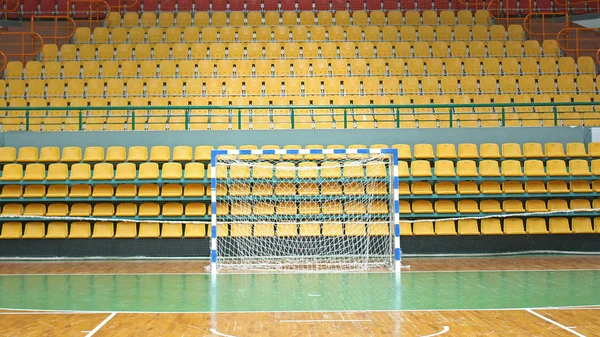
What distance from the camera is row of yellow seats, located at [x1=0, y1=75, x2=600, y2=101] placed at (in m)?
14.1

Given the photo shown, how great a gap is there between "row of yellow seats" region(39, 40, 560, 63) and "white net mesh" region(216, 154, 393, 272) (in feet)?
16.9

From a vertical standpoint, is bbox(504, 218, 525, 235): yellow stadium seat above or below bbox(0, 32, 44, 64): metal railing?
below

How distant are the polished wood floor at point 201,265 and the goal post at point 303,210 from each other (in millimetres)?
754

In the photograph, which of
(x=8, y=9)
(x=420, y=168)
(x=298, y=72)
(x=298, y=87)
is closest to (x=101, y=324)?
(x=420, y=168)

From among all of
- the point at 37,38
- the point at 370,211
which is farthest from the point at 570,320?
the point at 37,38

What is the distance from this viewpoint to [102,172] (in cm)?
1091

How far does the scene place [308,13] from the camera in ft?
55.8

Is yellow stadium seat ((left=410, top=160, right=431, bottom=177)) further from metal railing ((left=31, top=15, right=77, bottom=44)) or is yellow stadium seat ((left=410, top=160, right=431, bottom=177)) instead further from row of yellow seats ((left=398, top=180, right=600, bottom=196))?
metal railing ((left=31, top=15, right=77, bottom=44))

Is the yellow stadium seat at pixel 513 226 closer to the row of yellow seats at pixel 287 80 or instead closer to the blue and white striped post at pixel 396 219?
the blue and white striped post at pixel 396 219

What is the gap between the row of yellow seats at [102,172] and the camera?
35.5 feet

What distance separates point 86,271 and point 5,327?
12.5ft

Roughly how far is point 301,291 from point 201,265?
300 cm

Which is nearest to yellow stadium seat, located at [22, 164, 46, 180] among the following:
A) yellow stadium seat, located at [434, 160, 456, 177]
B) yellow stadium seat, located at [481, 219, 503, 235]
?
yellow stadium seat, located at [434, 160, 456, 177]

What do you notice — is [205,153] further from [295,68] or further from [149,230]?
[295,68]
